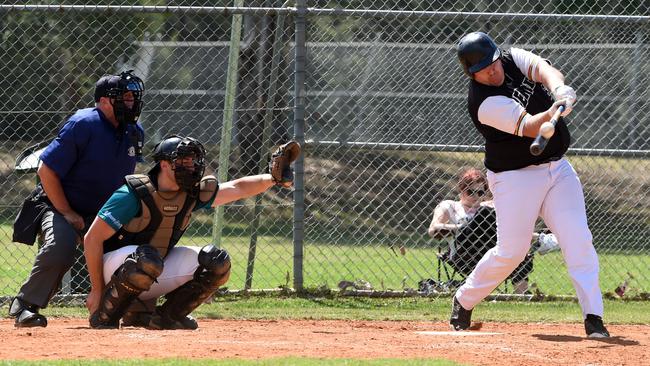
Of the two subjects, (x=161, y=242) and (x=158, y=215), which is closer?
(x=158, y=215)

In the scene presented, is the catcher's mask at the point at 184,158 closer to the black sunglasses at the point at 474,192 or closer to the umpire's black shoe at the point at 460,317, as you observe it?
the umpire's black shoe at the point at 460,317

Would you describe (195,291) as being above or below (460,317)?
above

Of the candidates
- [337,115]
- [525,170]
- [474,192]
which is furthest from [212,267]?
[337,115]

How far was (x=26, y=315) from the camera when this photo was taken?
7348mm

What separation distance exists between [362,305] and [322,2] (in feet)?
31.1

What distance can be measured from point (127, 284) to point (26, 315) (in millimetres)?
888

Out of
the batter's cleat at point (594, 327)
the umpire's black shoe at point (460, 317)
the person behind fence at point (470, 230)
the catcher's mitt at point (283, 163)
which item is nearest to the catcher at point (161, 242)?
the catcher's mitt at point (283, 163)

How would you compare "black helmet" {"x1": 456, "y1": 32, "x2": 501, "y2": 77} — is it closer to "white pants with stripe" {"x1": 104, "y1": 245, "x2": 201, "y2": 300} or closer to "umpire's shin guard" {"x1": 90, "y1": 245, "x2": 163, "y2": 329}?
"white pants with stripe" {"x1": 104, "y1": 245, "x2": 201, "y2": 300}

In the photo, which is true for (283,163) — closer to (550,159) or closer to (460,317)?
(460,317)

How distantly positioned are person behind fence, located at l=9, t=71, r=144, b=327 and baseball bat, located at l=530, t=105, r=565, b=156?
2683 mm

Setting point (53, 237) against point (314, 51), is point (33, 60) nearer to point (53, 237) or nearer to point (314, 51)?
point (314, 51)

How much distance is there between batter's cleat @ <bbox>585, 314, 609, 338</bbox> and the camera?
22.6 ft

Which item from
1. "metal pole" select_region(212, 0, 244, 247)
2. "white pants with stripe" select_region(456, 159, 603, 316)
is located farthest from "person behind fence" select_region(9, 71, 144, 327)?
"white pants with stripe" select_region(456, 159, 603, 316)

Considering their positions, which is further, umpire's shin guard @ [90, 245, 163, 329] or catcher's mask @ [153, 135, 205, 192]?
catcher's mask @ [153, 135, 205, 192]
